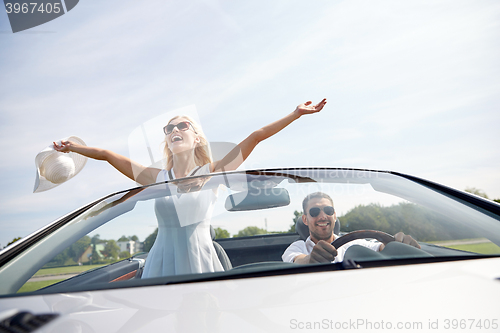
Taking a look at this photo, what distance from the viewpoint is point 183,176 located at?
3.15 m

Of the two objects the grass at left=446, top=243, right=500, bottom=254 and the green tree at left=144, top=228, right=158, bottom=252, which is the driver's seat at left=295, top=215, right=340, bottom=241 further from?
A: the green tree at left=144, top=228, right=158, bottom=252

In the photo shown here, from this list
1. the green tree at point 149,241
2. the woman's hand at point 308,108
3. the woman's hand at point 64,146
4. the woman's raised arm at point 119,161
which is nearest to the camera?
the green tree at point 149,241

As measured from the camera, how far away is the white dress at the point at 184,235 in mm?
1238

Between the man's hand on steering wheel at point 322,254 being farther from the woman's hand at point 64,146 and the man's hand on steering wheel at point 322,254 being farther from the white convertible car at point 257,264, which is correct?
the woman's hand at point 64,146

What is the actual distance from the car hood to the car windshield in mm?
113

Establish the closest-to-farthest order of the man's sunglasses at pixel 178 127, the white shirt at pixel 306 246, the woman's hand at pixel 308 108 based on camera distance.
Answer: the white shirt at pixel 306 246, the woman's hand at pixel 308 108, the man's sunglasses at pixel 178 127

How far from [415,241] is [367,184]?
0.43 m

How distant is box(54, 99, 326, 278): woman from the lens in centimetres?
132

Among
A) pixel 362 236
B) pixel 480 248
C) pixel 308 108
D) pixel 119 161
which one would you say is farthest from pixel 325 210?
pixel 119 161

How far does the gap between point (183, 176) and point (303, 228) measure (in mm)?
1807

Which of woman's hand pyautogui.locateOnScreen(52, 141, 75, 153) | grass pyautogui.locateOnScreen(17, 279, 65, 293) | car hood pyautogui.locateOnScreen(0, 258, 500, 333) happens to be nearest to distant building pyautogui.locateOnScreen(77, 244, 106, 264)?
grass pyautogui.locateOnScreen(17, 279, 65, 293)

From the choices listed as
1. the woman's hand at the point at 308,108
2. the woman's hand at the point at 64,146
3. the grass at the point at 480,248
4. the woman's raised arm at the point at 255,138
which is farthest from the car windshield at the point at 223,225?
the woman's hand at the point at 64,146

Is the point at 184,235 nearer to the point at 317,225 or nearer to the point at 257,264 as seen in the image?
the point at 257,264

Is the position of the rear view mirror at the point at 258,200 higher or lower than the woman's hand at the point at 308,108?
lower
